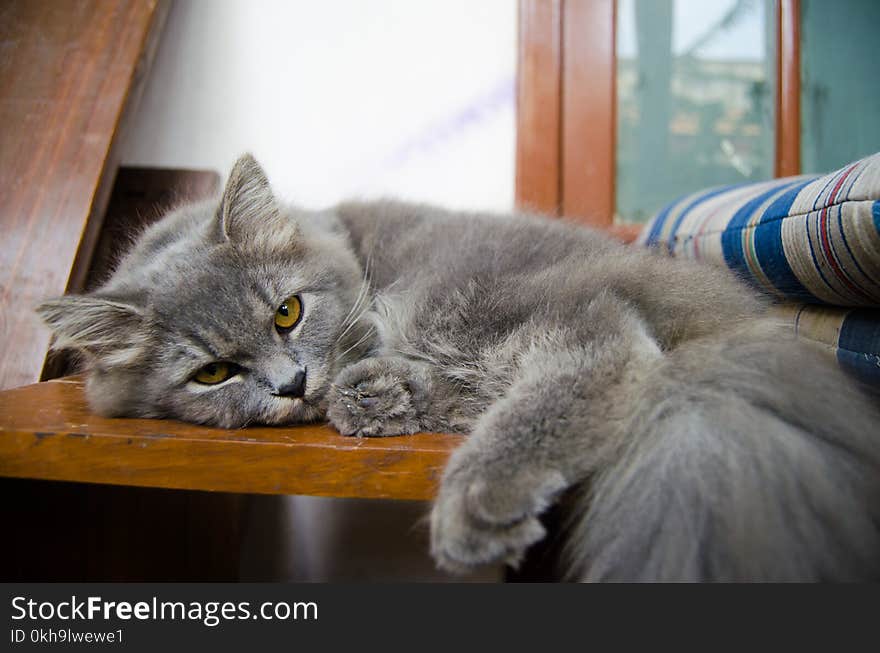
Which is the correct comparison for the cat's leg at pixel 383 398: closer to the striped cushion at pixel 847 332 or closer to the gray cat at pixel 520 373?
the gray cat at pixel 520 373

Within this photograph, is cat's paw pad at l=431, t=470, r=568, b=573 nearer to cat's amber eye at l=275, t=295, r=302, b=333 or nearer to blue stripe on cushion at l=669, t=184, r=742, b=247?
cat's amber eye at l=275, t=295, r=302, b=333

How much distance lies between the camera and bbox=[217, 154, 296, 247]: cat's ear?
126 cm

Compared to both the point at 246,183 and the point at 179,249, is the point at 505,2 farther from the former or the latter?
the point at 179,249

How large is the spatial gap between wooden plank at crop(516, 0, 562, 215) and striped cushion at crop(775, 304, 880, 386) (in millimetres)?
1039

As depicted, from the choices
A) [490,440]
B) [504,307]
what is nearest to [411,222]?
[504,307]

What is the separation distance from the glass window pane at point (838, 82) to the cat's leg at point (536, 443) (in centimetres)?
192

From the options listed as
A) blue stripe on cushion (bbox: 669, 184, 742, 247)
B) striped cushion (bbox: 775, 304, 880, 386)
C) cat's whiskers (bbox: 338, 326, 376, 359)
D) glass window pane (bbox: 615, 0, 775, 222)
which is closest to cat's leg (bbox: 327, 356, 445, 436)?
cat's whiskers (bbox: 338, 326, 376, 359)

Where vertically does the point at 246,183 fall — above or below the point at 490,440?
above

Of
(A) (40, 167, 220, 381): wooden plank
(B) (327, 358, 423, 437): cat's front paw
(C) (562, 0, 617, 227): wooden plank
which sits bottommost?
(B) (327, 358, 423, 437): cat's front paw

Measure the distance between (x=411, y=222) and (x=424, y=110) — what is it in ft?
2.93

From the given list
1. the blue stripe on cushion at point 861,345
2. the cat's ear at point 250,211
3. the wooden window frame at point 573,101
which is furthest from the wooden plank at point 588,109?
the cat's ear at point 250,211

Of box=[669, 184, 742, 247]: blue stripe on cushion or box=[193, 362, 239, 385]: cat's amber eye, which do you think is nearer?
box=[193, 362, 239, 385]: cat's amber eye

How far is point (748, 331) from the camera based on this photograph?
38.2 inches

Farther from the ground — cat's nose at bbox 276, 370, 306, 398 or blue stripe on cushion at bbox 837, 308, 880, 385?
blue stripe on cushion at bbox 837, 308, 880, 385
